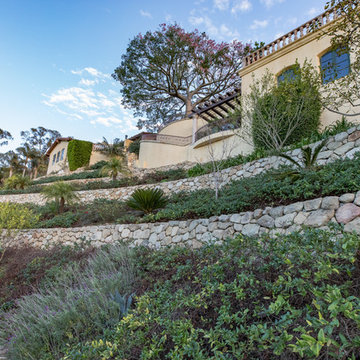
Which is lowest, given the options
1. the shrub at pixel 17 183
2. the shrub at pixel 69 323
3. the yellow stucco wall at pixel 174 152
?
the shrub at pixel 69 323

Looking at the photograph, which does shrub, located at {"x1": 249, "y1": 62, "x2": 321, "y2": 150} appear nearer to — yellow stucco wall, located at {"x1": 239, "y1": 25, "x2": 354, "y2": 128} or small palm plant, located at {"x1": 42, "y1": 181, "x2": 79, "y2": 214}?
yellow stucco wall, located at {"x1": 239, "y1": 25, "x2": 354, "y2": 128}

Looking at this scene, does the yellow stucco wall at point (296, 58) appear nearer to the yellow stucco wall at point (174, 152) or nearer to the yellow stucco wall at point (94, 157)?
the yellow stucco wall at point (174, 152)

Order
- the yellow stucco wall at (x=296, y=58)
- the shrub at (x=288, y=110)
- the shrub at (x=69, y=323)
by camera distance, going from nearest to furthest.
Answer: the shrub at (x=69, y=323) < the shrub at (x=288, y=110) < the yellow stucco wall at (x=296, y=58)

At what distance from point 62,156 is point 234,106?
23.1 meters

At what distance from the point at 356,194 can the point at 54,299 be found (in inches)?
202

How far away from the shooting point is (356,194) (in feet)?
12.7

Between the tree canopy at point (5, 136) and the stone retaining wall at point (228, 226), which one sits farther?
the tree canopy at point (5, 136)

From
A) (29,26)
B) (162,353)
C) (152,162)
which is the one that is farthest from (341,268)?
(152,162)

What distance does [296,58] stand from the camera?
9.04 m

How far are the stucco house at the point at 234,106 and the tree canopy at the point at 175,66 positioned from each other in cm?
566

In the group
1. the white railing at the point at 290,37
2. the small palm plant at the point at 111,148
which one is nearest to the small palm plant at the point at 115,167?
the small palm plant at the point at 111,148

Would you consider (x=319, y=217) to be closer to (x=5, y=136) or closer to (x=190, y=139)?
(x=190, y=139)

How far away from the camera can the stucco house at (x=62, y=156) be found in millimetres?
26969

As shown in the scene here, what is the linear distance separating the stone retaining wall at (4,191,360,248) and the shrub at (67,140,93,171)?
1858 centimetres
